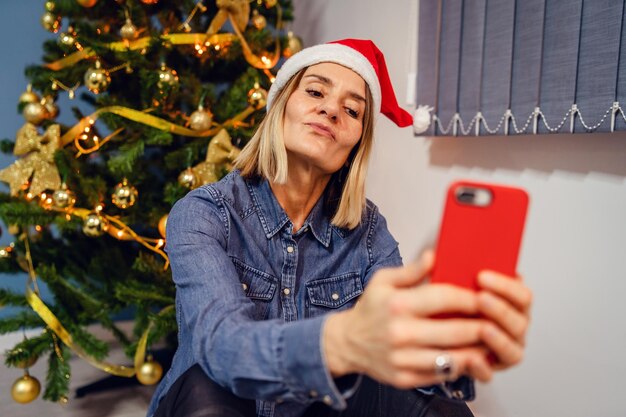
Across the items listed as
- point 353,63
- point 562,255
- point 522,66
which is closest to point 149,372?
point 353,63

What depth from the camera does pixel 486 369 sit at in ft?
1.44

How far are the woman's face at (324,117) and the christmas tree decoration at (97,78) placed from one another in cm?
65

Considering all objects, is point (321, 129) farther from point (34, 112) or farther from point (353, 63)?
point (34, 112)

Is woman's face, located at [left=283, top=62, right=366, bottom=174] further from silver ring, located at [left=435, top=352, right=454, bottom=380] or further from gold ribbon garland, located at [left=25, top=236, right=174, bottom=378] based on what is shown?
gold ribbon garland, located at [left=25, top=236, right=174, bottom=378]

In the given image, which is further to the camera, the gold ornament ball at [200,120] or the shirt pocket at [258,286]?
the gold ornament ball at [200,120]

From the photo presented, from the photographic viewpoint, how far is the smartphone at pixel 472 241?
0.44 metres

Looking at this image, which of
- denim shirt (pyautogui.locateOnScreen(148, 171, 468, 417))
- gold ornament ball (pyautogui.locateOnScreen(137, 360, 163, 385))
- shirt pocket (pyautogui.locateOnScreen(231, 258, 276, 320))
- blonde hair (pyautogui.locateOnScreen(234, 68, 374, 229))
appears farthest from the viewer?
gold ornament ball (pyautogui.locateOnScreen(137, 360, 163, 385))

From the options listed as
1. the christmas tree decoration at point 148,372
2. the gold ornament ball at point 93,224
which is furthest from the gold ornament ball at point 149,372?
the gold ornament ball at point 93,224

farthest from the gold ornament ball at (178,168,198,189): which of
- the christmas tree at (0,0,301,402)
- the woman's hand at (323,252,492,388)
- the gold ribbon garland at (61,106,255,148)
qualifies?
the woman's hand at (323,252,492,388)

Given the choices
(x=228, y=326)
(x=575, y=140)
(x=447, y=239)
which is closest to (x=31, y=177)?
(x=228, y=326)

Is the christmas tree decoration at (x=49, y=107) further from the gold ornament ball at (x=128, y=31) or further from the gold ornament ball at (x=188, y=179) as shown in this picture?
the gold ornament ball at (x=188, y=179)

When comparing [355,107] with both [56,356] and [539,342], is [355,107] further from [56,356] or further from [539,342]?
[56,356]

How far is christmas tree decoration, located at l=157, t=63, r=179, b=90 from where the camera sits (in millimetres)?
1400

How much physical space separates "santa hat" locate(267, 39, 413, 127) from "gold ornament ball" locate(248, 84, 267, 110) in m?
0.35
